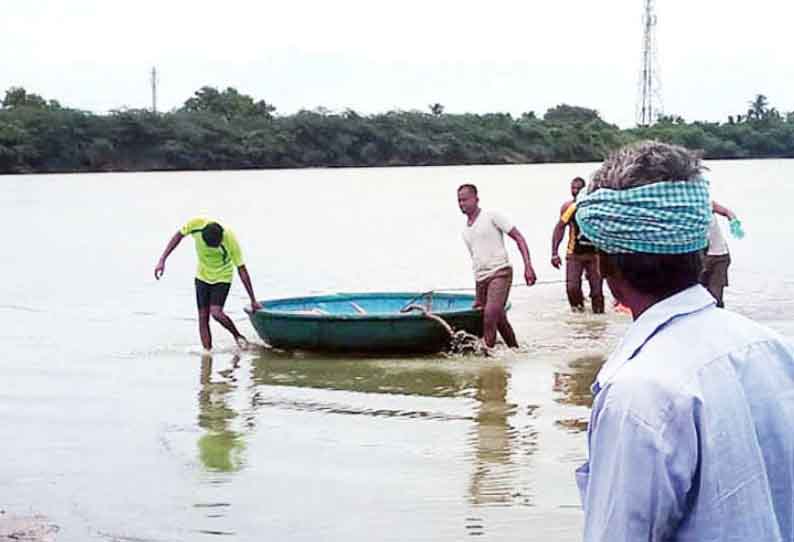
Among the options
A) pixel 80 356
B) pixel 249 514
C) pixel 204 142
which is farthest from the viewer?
pixel 204 142

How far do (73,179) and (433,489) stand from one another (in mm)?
81349

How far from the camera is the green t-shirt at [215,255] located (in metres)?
13.5

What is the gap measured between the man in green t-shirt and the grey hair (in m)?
11.2

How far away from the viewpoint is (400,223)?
51000mm

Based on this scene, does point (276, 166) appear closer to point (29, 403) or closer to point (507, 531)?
point (29, 403)

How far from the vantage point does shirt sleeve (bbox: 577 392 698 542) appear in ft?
7.04

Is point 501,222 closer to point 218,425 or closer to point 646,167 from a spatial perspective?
point 218,425

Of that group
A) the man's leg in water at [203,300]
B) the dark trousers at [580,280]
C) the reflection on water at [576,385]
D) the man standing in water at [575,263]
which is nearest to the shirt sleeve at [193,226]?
the man's leg in water at [203,300]

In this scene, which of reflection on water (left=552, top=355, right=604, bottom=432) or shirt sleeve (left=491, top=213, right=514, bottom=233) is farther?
shirt sleeve (left=491, top=213, right=514, bottom=233)

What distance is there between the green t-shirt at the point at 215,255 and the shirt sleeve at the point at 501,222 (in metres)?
2.57

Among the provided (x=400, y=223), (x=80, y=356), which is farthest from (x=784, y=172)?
(x=80, y=356)

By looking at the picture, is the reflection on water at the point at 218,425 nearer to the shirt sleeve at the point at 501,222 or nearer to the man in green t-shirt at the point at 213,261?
the man in green t-shirt at the point at 213,261

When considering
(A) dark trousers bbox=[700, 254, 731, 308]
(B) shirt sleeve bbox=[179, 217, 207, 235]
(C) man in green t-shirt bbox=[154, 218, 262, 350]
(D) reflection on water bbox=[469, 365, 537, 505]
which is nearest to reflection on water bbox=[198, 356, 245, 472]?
(C) man in green t-shirt bbox=[154, 218, 262, 350]

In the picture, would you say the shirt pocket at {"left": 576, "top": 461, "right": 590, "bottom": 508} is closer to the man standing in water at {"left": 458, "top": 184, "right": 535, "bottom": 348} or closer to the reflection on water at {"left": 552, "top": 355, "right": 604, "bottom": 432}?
the reflection on water at {"left": 552, "top": 355, "right": 604, "bottom": 432}
